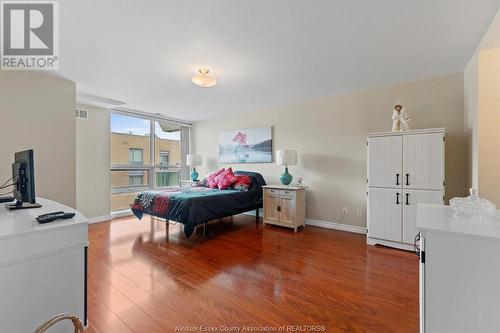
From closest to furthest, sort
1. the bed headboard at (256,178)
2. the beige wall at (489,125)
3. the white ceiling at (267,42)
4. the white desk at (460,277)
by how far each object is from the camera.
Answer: the white desk at (460,277) < the white ceiling at (267,42) < the beige wall at (489,125) < the bed headboard at (256,178)

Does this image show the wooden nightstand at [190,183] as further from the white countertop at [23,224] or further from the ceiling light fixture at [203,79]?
the white countertop at [23,224]

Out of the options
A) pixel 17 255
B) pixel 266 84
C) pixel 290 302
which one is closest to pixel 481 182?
pixel 290 302

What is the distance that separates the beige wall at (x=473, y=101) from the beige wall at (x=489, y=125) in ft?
0.19

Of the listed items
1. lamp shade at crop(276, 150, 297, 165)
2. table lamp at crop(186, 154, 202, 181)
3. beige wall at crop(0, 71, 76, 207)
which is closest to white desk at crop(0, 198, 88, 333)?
beige wall at crop(0, 71, 76, 207)

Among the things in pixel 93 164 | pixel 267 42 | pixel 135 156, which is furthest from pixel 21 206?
pixel 135 156

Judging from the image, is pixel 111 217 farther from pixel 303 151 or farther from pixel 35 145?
pixel 303 151

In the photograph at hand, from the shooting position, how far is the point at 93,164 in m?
4.33

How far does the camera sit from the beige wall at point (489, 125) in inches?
84.0

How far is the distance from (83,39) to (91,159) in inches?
110

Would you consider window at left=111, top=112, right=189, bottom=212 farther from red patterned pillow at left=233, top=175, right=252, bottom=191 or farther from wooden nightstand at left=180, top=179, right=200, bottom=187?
red patterned pillow at left=233, top=175, right=252, bottom=191

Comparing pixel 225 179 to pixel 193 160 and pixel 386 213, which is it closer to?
pixel 193 160

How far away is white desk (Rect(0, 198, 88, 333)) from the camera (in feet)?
3.17

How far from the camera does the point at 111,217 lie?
4.57m

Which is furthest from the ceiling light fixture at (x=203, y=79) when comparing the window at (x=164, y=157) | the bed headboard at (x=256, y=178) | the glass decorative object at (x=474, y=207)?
the window at (x=164, y=157)
